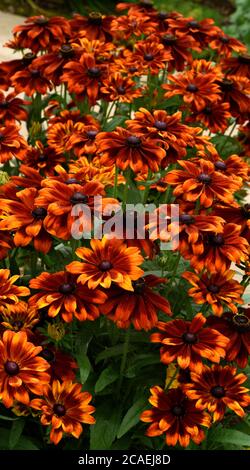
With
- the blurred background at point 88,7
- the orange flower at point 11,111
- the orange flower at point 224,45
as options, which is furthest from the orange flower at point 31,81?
the blurred background at point 88,7

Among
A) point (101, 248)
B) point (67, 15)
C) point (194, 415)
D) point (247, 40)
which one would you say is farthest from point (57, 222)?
point (67, 15)

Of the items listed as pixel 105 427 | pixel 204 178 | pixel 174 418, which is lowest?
pixel 105 427

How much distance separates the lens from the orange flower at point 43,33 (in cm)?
210

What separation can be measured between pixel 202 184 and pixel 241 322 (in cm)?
28

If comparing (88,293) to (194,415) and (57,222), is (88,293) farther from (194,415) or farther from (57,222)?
(194,415)

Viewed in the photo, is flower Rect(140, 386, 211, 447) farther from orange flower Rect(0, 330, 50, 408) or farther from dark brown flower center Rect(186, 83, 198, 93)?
dark brown flower center Rect(186, 83, 198, 93)

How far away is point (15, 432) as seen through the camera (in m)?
1.35

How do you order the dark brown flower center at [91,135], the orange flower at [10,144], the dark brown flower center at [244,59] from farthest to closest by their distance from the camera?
the dark brown flower center at [244,59] → the dark brown flower center at [91,135] → the orange flower at [10,144]

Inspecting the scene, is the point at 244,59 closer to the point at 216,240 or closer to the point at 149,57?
the point at 149,57

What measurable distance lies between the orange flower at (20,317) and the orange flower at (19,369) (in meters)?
0.09

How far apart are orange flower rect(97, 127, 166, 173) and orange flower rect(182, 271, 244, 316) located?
0.23 meters

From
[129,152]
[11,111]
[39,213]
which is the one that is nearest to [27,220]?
[39,213]

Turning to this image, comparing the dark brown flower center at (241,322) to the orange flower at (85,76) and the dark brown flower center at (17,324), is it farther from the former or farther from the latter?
the orange flower at (85,76)

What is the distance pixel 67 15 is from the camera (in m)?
5.08
